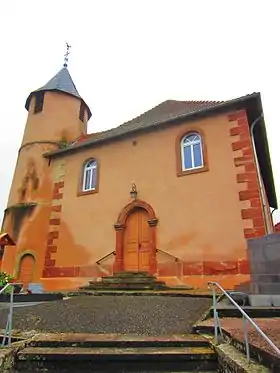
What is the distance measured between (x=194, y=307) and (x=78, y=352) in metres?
2.83

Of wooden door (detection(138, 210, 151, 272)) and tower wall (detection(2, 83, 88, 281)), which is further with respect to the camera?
tower wall (detection(2, 83, 88, 281))

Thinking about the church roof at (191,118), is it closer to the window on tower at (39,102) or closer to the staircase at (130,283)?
the window on tower at (39,102)

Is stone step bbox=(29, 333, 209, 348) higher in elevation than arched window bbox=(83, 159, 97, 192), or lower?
lower

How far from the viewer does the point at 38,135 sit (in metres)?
15.3

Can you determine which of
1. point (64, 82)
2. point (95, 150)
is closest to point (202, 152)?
point (95, 150)

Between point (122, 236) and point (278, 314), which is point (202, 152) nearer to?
point (122, 236)

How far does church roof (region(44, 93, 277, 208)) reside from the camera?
34.2ft

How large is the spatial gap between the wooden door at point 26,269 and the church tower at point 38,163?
0.05m

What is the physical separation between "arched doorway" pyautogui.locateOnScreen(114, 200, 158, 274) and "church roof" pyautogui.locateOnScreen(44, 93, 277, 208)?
11.1 ft

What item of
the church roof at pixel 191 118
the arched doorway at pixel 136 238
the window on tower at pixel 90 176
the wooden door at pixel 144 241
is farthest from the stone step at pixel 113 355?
the window on tower at pixel 90 176

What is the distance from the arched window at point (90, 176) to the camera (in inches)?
507

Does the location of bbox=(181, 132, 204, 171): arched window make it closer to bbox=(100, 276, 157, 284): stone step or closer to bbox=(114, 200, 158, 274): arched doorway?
bbox=(114, 200, 158, 274): arched doorway

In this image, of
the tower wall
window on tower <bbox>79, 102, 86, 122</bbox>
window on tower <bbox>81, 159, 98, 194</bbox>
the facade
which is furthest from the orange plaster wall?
window on tower <bbox>79, 102, 86, 122</bbox>

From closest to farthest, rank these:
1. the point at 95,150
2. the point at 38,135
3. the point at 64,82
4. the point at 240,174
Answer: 1. the point at 240,174
2. the point at 95,150
3. the point at 38,135
4. the point at 64,82
